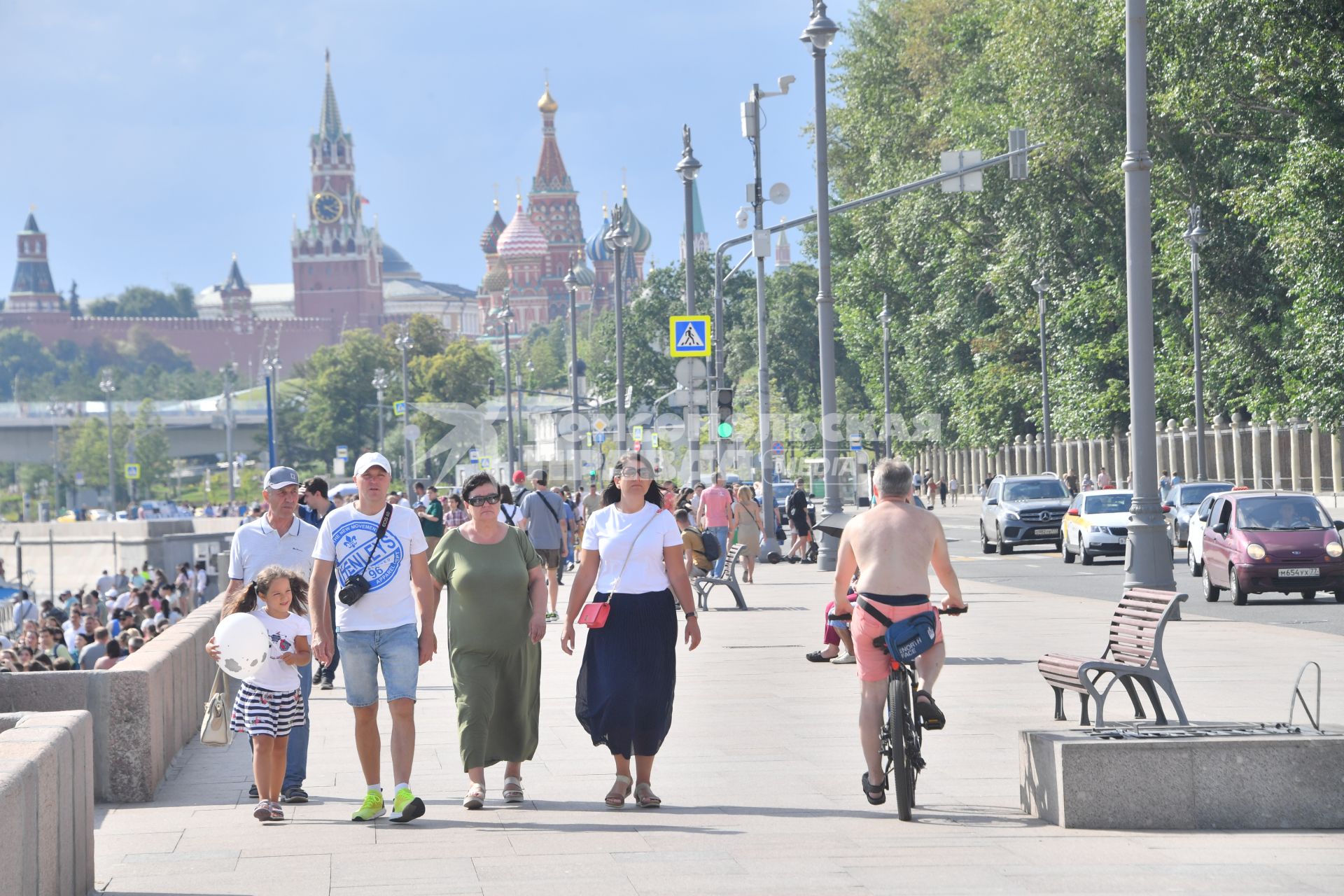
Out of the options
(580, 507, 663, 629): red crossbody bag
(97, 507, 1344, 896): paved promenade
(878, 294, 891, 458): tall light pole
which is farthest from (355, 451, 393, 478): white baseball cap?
(878, 294, 891, 458): tall light pole

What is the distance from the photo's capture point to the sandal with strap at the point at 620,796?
31.1 ft

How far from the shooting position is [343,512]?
9.37 metres

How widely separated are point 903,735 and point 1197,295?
3986 cm

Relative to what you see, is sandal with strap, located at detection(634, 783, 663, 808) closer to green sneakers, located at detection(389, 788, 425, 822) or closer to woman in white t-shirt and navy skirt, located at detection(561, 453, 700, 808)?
woman in white t-shirt and navy skirt, located at detection(561, 453, 700, 808)

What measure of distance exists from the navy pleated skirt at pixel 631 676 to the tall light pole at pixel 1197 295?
37745 mm

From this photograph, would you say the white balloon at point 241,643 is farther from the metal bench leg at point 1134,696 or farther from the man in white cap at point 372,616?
the metal bench leg at point 1134,696

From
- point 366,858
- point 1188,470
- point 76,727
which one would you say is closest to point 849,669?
point 366,858

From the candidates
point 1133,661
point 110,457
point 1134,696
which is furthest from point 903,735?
point 110,457

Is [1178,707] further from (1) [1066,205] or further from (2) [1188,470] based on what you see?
(2) [1188,470]

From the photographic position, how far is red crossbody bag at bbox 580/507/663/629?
946 cm

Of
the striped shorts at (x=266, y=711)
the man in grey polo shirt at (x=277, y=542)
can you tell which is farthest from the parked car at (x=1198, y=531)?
the striped shorts at (x=266, y=711)

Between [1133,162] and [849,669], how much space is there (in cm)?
565

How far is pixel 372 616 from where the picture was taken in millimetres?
9273

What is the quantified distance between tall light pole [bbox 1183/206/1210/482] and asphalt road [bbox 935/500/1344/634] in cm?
615
